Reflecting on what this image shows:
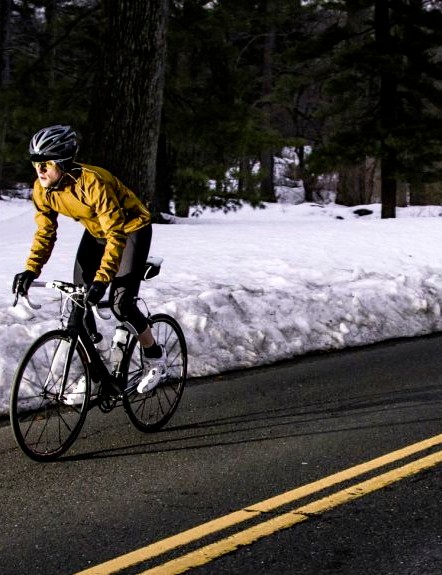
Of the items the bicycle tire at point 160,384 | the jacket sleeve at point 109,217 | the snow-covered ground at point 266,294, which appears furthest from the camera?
the snow-covered ground at point 266,294

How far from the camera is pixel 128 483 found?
489cm

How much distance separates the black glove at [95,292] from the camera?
198 inches

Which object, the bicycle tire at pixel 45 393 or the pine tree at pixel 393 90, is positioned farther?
the pine tree at pixel 393 90

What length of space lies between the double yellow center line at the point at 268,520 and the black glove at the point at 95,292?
63.3 inches

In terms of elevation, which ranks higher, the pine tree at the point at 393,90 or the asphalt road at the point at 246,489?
the pine tree at the point at 393,90

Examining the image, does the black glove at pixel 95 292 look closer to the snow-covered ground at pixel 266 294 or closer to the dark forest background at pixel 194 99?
the snow-covered ground at pixel 266 294

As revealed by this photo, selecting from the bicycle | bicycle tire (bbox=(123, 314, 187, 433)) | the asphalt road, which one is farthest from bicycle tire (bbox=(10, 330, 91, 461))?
bicycle tire (bbox=(123, 314, 187, 433))

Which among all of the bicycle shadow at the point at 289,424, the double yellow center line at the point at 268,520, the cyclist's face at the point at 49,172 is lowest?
the bicycle shadow at the point at 289,424

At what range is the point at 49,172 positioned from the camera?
514 centimetres

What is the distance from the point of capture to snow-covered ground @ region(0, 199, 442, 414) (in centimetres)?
806

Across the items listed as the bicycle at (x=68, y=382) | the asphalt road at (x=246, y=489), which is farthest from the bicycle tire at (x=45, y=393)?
the asphalt road at (x=246, y=489)

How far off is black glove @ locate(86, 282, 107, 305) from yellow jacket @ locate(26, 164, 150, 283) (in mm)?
39

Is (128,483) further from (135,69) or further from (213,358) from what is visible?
(135,69)

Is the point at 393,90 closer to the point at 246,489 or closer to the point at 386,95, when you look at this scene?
the point at 386,95
